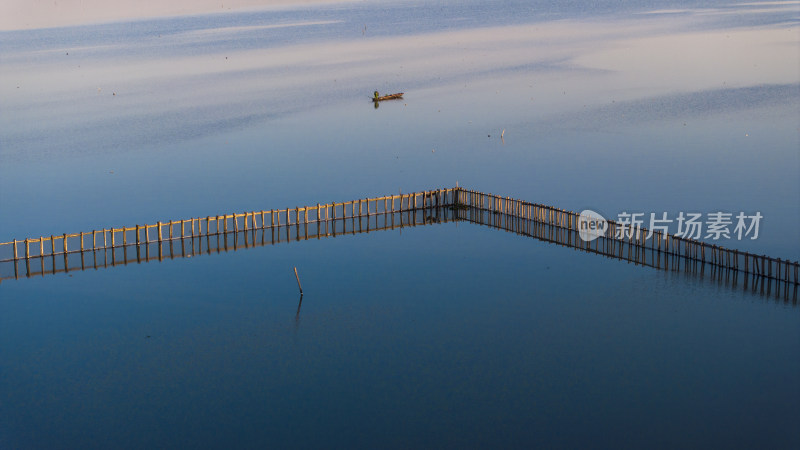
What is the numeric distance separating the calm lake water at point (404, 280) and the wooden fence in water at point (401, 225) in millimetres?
1104

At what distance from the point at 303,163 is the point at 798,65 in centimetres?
Result: 6534

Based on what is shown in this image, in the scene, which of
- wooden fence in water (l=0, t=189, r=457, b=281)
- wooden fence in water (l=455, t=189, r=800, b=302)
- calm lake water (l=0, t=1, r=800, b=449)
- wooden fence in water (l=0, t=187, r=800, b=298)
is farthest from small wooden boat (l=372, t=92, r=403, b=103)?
wooden fence in water (l=455, t=189, r=800, b=302)

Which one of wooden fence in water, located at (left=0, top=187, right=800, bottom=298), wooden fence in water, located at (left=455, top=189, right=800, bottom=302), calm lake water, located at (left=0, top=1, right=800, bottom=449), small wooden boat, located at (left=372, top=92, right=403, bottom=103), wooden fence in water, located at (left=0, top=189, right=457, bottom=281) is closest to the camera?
calm lake water, located at (left=0, top=1, right=800, bottom=449)

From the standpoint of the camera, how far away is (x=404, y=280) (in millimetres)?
44812

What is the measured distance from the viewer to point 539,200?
57.4 m

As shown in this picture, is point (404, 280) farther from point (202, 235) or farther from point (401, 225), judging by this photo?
point (202, 235)

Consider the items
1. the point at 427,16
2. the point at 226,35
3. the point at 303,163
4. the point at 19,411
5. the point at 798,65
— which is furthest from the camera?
the point at 427,16

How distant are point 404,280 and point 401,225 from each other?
803 centimetres

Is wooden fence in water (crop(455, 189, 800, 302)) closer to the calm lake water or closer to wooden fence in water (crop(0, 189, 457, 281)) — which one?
the calm lake water

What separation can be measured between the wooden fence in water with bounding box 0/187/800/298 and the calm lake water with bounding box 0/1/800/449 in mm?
1104

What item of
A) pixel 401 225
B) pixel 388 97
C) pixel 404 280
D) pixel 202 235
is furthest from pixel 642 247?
pixel 388 97

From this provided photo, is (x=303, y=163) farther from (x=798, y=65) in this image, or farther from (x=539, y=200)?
(x=798, y=65)

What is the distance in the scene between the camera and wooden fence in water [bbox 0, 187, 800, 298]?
43281 mm

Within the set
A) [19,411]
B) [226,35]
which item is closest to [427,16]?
[226,35]
